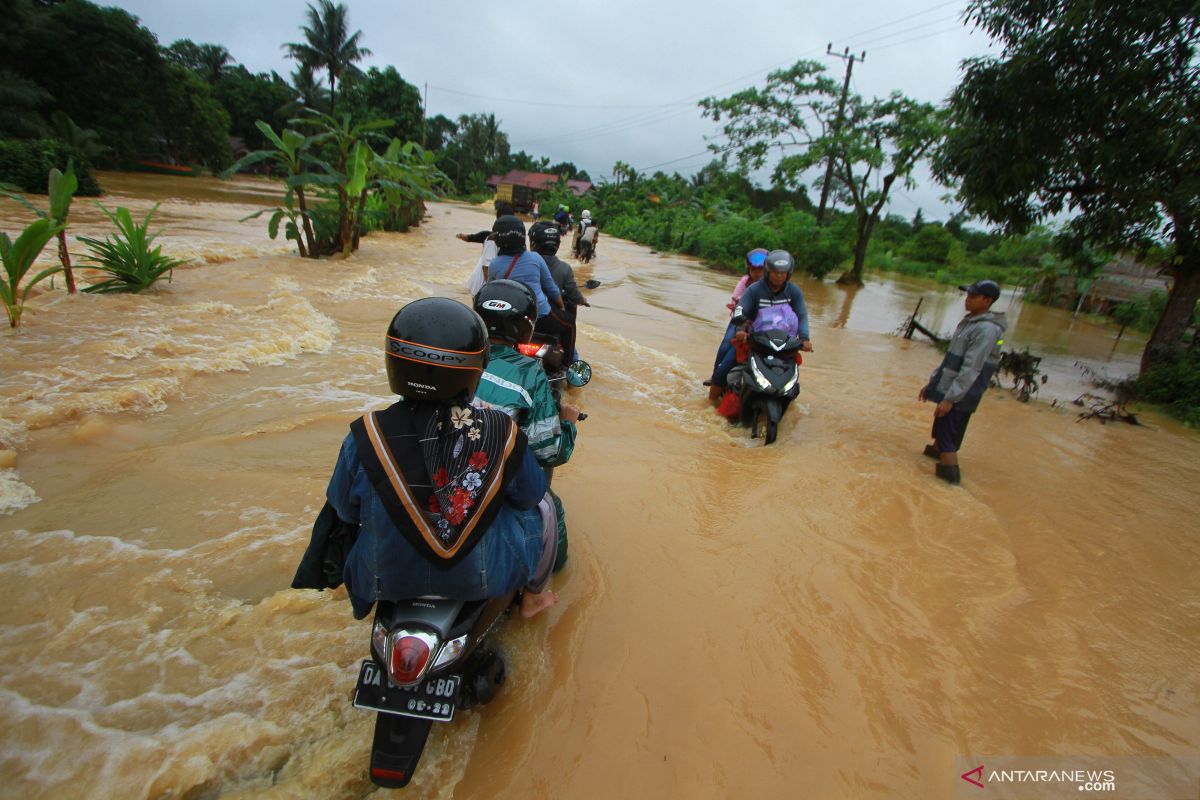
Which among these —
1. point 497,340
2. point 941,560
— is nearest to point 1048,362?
point 941,560

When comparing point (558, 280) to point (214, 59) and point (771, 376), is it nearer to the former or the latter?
point (771, 376)

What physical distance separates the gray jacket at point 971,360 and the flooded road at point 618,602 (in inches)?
28.6

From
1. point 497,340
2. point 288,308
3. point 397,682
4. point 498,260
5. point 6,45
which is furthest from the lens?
point 6,45

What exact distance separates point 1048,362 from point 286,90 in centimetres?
5132

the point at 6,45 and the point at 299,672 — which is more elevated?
the point at 6,45

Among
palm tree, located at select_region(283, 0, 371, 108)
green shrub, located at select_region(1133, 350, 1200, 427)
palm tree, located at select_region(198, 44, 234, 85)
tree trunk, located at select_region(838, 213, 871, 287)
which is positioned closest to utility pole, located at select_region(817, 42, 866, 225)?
tree trunk, located at select_region(838, 213, 871, 287)

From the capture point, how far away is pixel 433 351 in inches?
61.9

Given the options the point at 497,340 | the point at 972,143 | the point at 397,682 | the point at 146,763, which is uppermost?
the point at 972,143

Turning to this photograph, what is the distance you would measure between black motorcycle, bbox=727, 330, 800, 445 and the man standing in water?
107 centimetres

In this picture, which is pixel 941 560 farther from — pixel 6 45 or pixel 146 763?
pixel 6 45

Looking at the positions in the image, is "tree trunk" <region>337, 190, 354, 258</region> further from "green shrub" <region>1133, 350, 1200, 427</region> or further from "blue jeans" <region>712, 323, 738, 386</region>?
"green shrub" <region>1133, 350, 1200, 427</region>

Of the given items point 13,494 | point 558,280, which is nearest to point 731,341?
point 558,280

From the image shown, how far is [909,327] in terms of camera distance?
11094mm

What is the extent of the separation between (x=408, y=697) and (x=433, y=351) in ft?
3.24
